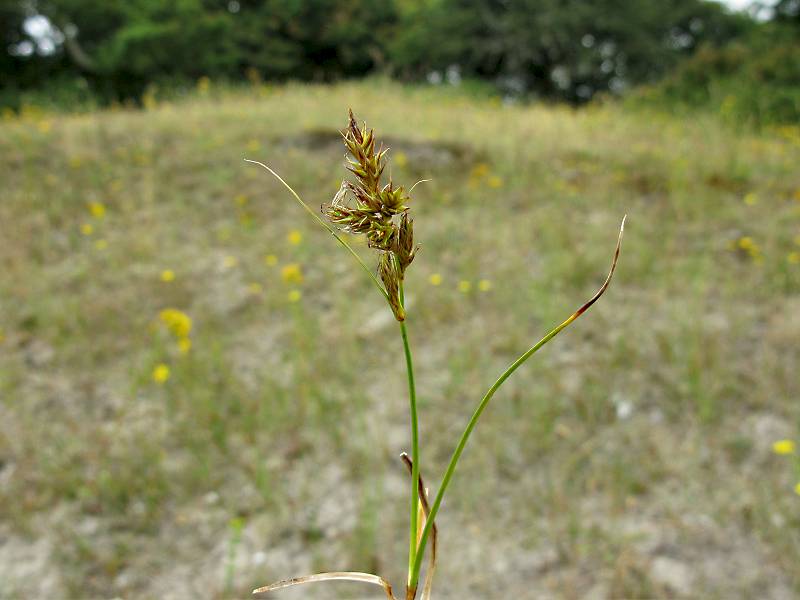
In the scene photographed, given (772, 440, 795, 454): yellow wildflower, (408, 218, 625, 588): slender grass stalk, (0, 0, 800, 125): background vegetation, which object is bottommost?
(772, 440, 795, 454): yellow wildflower

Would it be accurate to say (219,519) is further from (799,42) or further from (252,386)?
(799,42)

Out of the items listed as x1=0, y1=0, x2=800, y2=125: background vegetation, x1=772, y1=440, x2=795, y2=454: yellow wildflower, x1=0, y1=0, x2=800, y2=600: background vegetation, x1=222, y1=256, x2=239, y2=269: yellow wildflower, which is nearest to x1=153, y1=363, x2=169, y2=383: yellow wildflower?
x1=0, y1=0, x2=800, y2=600: background vegetation

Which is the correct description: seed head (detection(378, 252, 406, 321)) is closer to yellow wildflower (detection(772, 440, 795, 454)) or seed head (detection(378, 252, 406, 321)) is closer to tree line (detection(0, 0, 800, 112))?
yellow wildflower (detection(772, 440, 795, 454))

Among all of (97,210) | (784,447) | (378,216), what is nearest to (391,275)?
(378,216)

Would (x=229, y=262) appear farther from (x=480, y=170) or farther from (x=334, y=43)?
(x=334, y=43)

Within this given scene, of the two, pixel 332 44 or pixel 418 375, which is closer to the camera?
pixel 418 375

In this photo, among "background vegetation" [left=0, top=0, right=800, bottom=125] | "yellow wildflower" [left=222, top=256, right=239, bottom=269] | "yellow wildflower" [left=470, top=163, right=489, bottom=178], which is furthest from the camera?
"background vegetation" [left=0, top=0, right=800, bottom=125]

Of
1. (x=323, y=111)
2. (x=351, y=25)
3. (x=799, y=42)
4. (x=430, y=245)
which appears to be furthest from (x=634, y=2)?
(x=430, y=245)
